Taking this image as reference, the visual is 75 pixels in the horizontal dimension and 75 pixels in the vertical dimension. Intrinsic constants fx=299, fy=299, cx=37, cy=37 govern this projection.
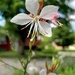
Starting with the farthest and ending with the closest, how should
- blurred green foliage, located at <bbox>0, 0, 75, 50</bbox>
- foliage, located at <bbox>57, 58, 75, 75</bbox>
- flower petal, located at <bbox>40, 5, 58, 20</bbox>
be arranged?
1. blurred green foliage, located at <bbox>0, 0, 75, 50</bbox>
2. foliage, located at <bbox>57, 58, 75, 75</bbox>
3. flower petal, located at <bbox>40, 5, 58, 20</bbox>

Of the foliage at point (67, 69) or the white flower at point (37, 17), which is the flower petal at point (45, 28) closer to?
the white flower at point (37, 17)

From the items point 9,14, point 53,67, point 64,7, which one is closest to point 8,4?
point 9,14

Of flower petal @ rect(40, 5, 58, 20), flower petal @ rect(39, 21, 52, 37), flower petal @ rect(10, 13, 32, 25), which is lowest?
flower petal @ rect(39, 21, 52, 37)

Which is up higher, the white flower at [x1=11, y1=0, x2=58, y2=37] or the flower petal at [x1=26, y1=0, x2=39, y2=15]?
the flower petal at [x1=26, y1=0, x2=39, y2=15]

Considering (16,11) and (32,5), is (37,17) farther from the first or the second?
(16,11)

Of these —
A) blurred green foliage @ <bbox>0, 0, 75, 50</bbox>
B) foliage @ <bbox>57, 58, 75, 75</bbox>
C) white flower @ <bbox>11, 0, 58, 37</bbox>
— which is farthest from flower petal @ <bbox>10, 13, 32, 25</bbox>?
blurred green foliage @ <bbox>0, 0, 75, 50</bbox>

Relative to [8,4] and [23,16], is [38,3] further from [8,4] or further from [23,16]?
[8,4]

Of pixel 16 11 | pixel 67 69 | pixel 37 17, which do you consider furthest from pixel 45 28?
pixel 16 11

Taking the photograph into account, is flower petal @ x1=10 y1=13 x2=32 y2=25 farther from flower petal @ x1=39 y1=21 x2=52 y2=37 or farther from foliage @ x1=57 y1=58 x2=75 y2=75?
foliage @ x1=57 y1=58 x2=75 y2=75

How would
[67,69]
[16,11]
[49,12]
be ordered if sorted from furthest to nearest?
[16,11] → [67,69] → [49,12]
